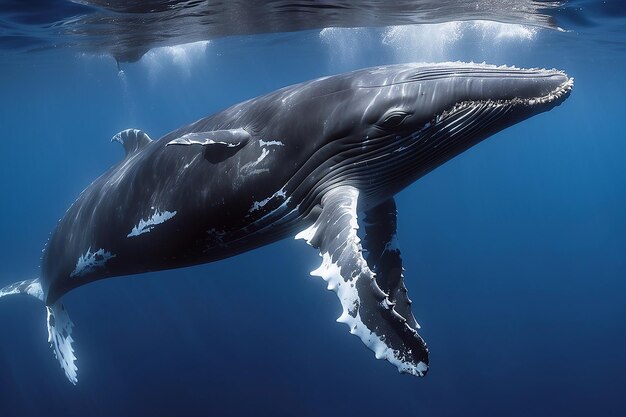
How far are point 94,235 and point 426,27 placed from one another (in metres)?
23.5

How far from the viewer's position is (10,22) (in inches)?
751

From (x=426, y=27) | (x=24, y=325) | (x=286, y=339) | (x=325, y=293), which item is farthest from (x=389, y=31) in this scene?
(x=24, y=325)

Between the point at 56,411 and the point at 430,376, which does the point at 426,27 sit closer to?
the point at 430,376

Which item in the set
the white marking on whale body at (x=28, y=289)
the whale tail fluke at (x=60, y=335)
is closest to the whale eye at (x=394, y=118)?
the whale tail fluke at (x=60, y=335)

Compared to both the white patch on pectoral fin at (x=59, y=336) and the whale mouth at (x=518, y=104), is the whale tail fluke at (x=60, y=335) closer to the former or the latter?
the white patch on pectoral fin at (x=59, y=336)

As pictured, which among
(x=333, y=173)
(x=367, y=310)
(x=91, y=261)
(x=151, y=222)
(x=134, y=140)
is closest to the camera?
(x=367, y=310)

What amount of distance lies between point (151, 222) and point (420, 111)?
3870 millimetres

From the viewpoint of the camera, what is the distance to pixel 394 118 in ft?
16.6

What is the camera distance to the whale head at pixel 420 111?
4.96 meters

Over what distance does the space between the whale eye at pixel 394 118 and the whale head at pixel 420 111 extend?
0.4 inches

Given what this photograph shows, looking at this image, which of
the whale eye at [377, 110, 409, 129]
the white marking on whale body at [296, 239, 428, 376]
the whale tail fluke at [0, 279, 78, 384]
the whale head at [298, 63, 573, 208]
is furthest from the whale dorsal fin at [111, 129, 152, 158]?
the white marking on whale body at [296, 239, 428, 376]

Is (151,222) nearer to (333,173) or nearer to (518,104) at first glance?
(333,173)

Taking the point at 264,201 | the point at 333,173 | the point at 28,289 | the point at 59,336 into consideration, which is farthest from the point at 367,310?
the point at 28,289

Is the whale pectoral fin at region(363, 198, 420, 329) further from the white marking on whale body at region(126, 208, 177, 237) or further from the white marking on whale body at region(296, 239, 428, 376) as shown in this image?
the white marking on whale body at region(126, 208, 177, 237)
